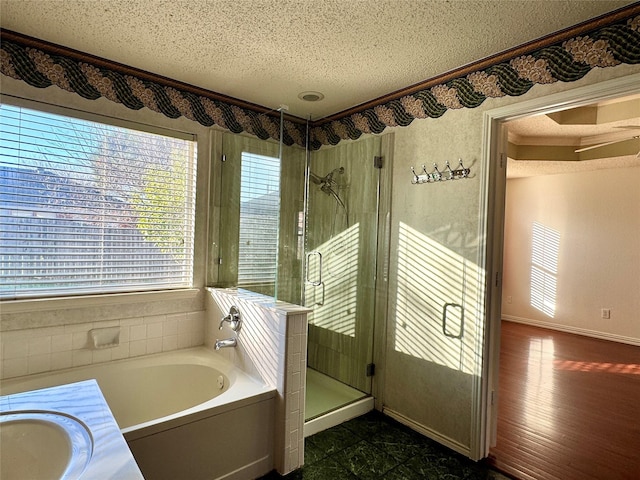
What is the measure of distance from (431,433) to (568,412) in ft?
4.40

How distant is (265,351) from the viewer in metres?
2.27

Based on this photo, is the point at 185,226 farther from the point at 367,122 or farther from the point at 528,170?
the point at 528,170

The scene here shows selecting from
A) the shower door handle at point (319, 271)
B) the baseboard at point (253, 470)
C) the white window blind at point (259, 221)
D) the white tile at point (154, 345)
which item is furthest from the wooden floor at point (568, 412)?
the white tile at point (154, 345)

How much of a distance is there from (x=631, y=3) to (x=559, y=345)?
4.53 m

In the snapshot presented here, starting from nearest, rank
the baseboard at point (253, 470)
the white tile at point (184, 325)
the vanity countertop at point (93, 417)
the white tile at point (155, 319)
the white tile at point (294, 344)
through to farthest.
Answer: the vanity countertop at point (93, 417), the baseboard at point (253, 470), the white tile at point (294, 344), the white tile at point (155, 319), the white tile at point (184, 325)

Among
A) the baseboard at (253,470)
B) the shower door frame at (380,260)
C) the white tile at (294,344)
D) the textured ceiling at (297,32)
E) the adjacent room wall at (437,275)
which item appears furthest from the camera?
the shower door frame at (380,260)

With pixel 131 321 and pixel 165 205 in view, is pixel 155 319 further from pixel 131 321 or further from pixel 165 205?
pixel 165 205

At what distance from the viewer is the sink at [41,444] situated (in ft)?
4.13

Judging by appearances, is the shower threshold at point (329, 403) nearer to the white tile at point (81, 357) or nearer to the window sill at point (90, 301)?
the window sill at point (90, 301)

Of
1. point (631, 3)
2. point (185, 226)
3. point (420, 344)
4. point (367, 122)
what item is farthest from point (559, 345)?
point (185, 226)

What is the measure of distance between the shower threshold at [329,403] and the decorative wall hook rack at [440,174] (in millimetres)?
1740

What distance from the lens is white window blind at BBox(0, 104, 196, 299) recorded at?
2.20 m

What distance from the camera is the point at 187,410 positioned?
6.23ft

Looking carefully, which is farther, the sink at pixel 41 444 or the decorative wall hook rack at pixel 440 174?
the decorative wall hook rack at pixel 440 174
